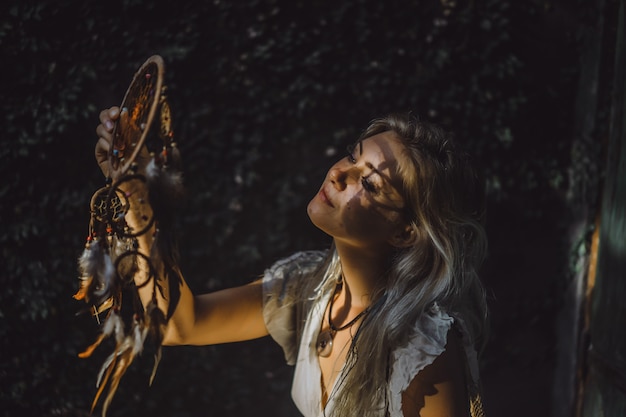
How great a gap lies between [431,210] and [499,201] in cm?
181

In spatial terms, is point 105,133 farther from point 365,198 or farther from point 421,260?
point 421,260

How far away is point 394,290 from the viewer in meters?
1.88

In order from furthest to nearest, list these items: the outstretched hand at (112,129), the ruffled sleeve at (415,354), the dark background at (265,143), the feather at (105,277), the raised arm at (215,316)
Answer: the dark background at (265,143) → the raised arm at (215,316) → the ruffled sleeve at (415,354) → the outstretched hand at (112,129) → the feather at (105,277)

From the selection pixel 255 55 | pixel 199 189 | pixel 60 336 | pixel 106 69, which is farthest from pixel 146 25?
pixel 60 336

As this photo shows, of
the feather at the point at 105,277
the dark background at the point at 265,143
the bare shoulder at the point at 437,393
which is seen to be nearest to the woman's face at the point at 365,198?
the bare shoulder at the point at 437,393

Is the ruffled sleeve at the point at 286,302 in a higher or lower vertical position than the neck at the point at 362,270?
lower

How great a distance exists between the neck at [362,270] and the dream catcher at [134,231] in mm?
583

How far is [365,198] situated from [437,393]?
1.89ft

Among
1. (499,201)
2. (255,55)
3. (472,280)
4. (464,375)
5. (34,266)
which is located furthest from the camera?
(499,201)

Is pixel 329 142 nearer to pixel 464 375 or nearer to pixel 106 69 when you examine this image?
pixel 106 69

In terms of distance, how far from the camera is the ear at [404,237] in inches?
75.6

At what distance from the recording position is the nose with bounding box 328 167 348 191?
186 centimetres

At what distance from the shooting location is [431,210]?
187 cm

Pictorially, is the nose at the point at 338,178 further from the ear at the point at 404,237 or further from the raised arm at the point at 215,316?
the raised arm at the point at 215,316
